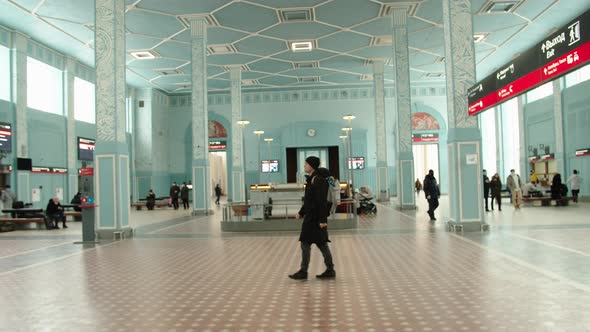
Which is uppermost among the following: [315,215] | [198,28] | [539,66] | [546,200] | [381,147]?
[198,28]

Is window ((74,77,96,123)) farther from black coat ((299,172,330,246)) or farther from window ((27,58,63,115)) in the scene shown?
black coat ((299,172,330,246))

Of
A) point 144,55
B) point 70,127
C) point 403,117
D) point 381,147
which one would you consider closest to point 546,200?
point 403,117

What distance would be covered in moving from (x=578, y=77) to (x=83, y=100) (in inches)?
923

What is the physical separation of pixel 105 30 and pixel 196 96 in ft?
25.1

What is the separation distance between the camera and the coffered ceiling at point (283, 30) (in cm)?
1705

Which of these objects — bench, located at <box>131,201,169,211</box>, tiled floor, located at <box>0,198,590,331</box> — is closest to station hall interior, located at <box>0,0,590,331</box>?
tiled floor, located at <box>0,198,590,331</box>

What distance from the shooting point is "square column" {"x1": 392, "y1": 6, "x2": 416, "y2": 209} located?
18.1m

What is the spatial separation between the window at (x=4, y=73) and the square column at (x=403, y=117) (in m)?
14.6

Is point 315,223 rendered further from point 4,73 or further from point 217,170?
point 217,170

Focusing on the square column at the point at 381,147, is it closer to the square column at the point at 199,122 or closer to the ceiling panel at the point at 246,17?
the ceiling panel at the point at 246,17

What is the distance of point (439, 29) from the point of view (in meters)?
20.2

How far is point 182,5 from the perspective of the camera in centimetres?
1670

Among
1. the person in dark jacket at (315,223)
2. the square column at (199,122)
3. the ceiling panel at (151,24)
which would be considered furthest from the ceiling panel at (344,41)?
the person in dark jacket at (315,223)

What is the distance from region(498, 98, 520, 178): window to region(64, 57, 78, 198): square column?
75.9 ft
